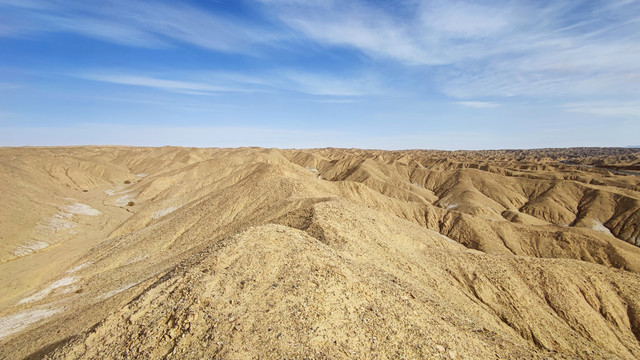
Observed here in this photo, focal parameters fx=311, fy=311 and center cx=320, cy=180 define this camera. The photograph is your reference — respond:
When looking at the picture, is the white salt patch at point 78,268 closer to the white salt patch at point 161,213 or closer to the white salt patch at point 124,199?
the white salt patch at point 161,213

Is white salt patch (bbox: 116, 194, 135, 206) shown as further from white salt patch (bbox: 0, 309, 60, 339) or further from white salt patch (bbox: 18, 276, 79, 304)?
white salt patch (bbox: 0, 309, 60, 339)

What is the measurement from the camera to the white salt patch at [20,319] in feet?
51.5

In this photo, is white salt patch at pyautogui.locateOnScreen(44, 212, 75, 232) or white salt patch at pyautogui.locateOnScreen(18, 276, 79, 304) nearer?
white salt patch at pyautogui.locateOnScreen(18, 276, 79, 304)

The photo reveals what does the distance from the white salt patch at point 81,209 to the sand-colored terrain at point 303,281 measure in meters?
0.29

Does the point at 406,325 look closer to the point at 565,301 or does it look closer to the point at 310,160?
the point at 565,301

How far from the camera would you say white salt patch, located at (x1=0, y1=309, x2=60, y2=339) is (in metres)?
15.7

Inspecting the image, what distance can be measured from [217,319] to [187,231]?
20161 mm

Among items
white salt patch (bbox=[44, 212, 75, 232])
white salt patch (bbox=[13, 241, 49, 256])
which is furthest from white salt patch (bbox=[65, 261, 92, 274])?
white salt patch (bbox=[44, 212, 75, 232])

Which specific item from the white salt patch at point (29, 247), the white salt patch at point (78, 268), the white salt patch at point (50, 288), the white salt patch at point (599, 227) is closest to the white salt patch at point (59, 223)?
the white salt patch at point (29, 247)

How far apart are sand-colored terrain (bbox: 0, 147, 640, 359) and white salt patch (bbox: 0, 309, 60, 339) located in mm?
110

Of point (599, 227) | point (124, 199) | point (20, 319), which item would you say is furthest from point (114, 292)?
point (599, 227)

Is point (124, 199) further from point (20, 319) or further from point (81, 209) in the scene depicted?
point (20, 319)

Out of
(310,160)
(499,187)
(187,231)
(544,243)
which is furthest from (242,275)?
(310,160)

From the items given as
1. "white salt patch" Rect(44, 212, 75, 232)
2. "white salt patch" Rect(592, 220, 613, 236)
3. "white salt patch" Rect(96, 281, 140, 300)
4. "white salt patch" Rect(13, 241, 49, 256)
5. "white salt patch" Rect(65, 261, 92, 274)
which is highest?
"white salt patch" Rect(96, 281, 140, 300)
